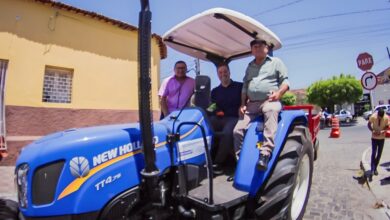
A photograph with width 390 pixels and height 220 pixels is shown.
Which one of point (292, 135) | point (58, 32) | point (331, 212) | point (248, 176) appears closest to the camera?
point (248, 176)

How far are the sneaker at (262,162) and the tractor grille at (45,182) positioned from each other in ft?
5.59

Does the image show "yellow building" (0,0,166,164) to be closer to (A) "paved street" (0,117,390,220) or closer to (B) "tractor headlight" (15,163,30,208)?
(A) "paved street" (0,117,390,220)

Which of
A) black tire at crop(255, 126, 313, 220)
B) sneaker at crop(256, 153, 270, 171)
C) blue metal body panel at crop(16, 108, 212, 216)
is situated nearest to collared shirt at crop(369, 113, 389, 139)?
black tire at crop(255, 126, 313, 220)

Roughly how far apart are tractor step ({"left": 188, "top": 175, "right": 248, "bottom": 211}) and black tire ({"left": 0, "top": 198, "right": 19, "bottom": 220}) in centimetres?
141

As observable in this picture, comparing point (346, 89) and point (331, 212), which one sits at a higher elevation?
point (346, 89)

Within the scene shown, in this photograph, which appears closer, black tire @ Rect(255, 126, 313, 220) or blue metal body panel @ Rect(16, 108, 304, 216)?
blue metal body panel @ Rect(16, 108, 304, 216)

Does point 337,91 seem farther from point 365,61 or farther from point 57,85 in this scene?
point 57,85

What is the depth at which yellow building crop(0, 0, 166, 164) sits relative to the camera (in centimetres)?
777

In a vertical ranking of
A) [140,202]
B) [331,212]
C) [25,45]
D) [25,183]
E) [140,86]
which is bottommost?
[331,212]

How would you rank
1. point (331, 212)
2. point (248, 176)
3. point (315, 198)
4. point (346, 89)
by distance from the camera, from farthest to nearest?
point (346, 89) < point (315, 198) < point (331, 212) < point (248, 176)

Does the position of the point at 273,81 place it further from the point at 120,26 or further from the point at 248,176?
the point at 120,26

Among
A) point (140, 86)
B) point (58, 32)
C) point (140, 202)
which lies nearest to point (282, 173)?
point (140, 202)

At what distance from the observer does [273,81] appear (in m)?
3.44

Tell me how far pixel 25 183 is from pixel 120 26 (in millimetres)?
8635
